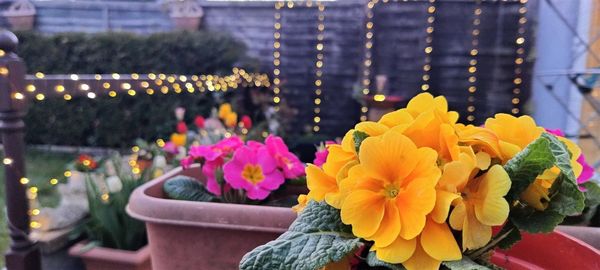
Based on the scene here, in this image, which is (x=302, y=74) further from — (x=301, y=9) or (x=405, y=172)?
(x=405, y=172)

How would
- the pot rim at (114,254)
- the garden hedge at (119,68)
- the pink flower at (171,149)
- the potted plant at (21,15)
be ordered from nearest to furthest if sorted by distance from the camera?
the pot rim at (114,254), the pink flower at (171,149), the garden hedge at (119,68), the potted plant at (21,15)

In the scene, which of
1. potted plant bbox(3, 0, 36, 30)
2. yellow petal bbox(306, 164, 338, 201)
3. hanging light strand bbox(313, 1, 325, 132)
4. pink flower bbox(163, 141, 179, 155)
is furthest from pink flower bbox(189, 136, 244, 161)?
potted plant bbox(3, 0, 36, 30)

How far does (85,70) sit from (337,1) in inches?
82.9

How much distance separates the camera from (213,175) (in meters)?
0.93

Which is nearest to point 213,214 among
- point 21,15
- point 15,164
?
point 15,164

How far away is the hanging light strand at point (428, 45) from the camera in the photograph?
3.35m

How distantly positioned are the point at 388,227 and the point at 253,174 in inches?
18.7

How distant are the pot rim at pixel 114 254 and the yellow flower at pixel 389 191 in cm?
131

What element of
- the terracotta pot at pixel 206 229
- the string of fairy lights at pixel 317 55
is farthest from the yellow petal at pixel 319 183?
the string of fairy lights at pixel 317 55

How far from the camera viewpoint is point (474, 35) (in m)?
3.29

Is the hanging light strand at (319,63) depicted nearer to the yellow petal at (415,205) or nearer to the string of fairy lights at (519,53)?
the string of fairy lights at (519,53)

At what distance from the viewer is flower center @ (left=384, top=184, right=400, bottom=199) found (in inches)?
18.1

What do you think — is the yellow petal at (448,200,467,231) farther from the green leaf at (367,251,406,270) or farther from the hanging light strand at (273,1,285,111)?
the hanging light strand at (273,1,285,111)

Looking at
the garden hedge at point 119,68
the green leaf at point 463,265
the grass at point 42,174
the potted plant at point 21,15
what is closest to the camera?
the green leaf at point 463,265
